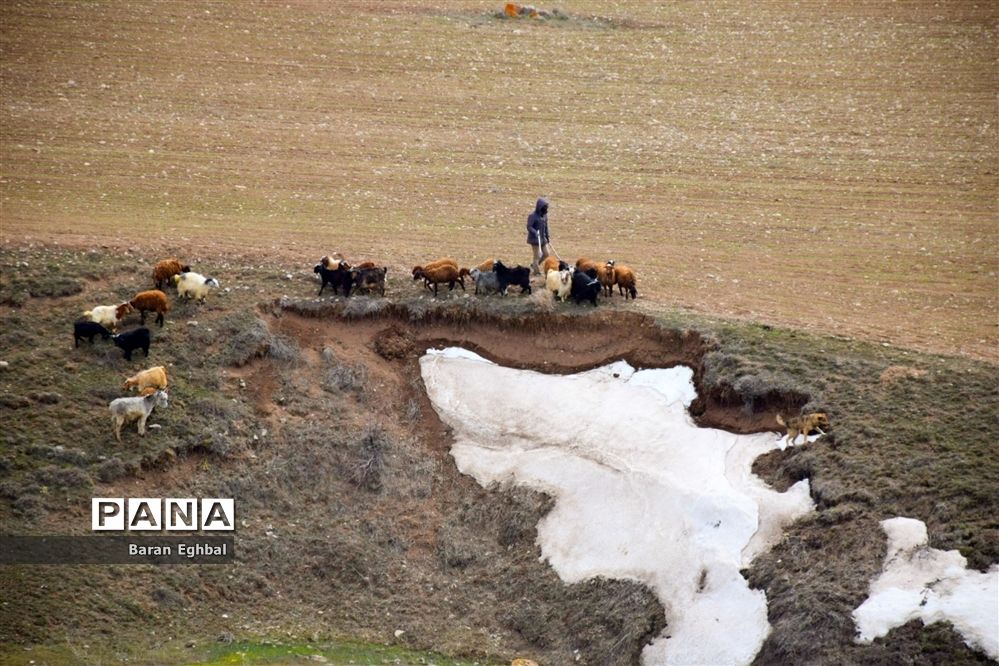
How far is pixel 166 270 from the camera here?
24312 millimetres

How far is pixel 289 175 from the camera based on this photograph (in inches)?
1332

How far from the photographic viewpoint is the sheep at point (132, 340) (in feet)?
72.5

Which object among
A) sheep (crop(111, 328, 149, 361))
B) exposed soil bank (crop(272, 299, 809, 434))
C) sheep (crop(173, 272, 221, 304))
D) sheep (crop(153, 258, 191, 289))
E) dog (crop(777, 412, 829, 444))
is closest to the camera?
dog (crop(777, 412, 829, 444))

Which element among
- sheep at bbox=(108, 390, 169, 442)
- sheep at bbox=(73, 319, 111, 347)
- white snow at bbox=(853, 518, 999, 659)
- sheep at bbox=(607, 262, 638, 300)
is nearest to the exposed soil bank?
sheep at bbox=(607, 262, 638, 300)

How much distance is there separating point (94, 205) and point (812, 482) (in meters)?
20.2

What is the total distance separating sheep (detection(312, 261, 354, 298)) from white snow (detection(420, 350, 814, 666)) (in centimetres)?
252

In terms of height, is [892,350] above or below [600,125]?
below

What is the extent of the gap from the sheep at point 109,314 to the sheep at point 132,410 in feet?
7.94

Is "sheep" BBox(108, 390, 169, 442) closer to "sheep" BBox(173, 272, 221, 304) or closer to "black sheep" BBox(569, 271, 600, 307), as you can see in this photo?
"sheep" BBox(173, 272, 221, 304)

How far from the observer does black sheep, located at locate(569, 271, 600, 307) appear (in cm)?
2429

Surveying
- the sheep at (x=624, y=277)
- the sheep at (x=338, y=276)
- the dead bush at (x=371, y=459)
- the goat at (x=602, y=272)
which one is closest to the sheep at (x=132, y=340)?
the sheep at (x=338, y=276)

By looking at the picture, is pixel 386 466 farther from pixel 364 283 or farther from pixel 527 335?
pixel 364 283

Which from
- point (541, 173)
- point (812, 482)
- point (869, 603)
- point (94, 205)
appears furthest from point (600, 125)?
point (869, 603)

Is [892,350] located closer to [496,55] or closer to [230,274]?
[230,274]
